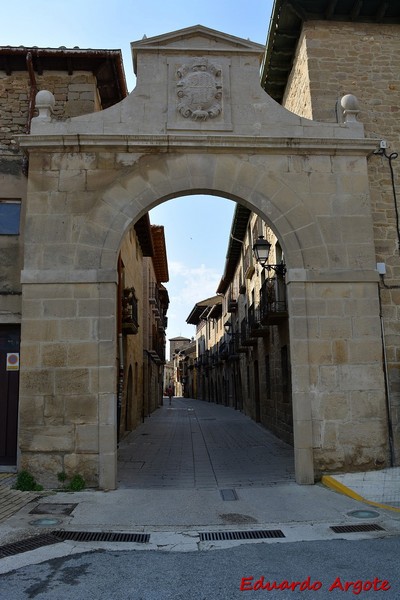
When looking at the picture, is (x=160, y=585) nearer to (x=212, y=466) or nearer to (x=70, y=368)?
(x=70, y=368)

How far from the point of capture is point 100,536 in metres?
4.86

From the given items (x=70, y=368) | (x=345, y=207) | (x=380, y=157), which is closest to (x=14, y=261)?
(x=70, y=368)

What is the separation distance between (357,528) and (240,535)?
122 centimetres

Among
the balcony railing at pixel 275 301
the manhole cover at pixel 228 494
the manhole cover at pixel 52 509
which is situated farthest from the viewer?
the balcony railing at pixel 275 301

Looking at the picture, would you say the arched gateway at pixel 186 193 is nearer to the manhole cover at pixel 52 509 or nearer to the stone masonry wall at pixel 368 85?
the manhole cover at pixel 52 509

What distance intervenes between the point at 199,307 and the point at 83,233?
122 ft

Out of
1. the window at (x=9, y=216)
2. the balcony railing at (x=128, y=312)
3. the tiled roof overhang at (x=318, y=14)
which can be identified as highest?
the tiled roof overhang at (x=318, y=14)

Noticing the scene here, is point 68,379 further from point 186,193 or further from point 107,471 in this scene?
point 186,193

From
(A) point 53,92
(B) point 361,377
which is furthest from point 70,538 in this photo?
(A) point 53,92

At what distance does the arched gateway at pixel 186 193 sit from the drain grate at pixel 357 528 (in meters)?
1.70

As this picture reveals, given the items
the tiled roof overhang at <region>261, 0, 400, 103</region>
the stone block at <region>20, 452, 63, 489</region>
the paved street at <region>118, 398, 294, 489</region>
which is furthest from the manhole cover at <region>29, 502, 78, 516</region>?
the tiled roof overhang at <region>261, 0, 400, 103</region>

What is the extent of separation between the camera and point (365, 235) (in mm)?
7500

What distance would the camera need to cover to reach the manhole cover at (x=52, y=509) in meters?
5.59

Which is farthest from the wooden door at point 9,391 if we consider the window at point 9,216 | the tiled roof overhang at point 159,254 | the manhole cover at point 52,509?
the tiled roof overhang at point 159,254
